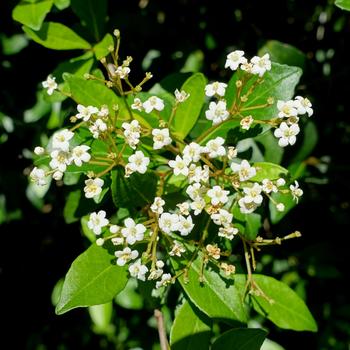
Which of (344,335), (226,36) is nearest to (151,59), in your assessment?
(226,36)

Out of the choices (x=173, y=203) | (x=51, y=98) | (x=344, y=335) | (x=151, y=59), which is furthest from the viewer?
(x=344, y=335)

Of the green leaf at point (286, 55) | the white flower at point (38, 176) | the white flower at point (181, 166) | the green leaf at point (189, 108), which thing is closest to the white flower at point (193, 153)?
the white flower at point (181, 166)

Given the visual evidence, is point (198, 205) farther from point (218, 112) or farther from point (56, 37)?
point (56, 37)

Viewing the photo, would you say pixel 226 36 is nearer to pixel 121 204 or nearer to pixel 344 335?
pixel 121 204

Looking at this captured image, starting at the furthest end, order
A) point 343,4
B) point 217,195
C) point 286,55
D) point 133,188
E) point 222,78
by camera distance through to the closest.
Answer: point 222,78 < point 286,55 < point 343,4 < point 133,188 < point 217,195

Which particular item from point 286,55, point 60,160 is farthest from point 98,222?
point 286,55

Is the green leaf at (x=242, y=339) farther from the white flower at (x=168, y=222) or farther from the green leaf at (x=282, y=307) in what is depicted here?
the white flower at (x=168, y=222)
